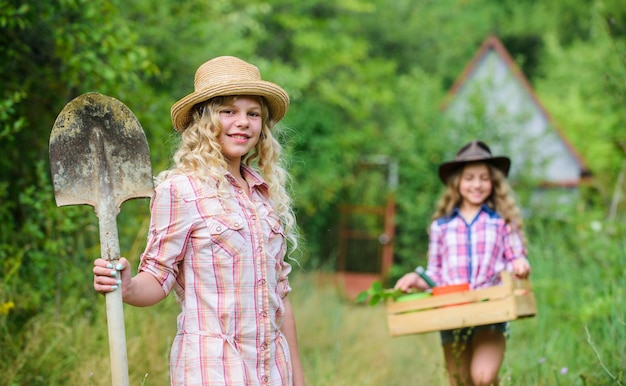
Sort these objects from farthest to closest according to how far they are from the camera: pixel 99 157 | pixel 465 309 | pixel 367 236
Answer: pixel 367 236
pixel 465 309
pixel 99 157

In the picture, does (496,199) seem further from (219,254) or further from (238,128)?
(219,254)

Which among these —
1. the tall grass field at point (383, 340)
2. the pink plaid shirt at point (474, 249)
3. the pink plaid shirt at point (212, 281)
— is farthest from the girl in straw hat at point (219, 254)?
the pink plaid shirt at point (474, 249)

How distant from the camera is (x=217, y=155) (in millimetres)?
2805

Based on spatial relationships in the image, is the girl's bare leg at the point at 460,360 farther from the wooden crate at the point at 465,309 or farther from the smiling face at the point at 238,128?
the smiling face at the point at 238,128

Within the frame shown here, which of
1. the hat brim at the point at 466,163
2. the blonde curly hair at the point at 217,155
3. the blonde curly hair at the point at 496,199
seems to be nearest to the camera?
the blonde curly hair at the point at 217,155

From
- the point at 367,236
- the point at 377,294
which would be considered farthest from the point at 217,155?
the point at 367,236

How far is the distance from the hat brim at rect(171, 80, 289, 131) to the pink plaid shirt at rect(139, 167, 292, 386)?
1.05 ft

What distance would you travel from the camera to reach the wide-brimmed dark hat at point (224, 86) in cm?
280

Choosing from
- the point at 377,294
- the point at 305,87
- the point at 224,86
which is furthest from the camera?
the point at 305,87

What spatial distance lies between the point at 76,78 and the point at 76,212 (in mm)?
1037

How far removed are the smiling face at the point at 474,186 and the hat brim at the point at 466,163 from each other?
44 mm

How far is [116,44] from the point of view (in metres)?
5.39

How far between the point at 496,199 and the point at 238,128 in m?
2.35

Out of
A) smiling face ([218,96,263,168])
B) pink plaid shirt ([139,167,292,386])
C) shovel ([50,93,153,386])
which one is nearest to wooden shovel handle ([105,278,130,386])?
shovel ([50,93,153,386])
